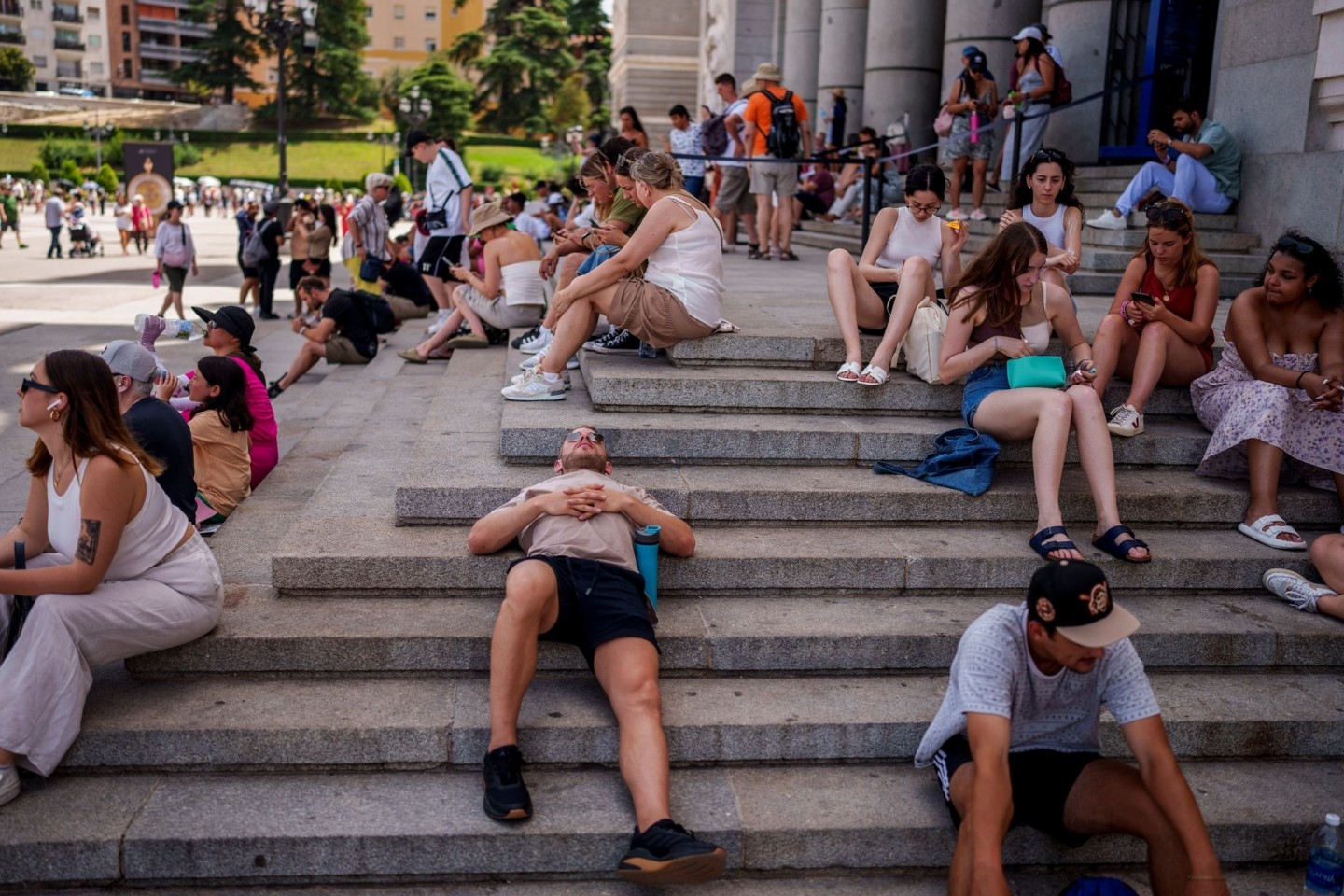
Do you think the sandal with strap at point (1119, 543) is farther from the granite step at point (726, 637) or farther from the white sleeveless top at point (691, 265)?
the white sleeveless top at point (691, 265)

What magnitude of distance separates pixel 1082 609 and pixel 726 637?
153 centimetres

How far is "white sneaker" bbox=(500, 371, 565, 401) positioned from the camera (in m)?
6.52

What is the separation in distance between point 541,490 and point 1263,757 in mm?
2968

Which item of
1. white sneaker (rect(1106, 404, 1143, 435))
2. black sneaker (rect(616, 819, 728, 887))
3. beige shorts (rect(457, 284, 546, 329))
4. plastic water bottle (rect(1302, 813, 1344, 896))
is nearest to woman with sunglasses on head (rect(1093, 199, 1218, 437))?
white sneaker (rect(1106, 404, 1143, 435))

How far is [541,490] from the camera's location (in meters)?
4.75

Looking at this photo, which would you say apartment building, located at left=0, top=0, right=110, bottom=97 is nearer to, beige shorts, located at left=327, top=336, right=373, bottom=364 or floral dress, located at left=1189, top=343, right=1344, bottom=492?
beige shorts, located at left=327, top=336, right=373, bottom=364

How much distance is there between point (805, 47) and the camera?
72.5 feet

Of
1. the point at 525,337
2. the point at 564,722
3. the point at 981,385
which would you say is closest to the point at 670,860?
the point at 564,722

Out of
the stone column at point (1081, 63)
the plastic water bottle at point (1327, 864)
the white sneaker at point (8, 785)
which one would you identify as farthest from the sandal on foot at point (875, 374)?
the stone column at point (1081, 63)

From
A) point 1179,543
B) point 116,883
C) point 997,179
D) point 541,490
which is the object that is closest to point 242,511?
point 541,490

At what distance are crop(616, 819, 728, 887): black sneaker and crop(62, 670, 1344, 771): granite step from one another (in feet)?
1.91

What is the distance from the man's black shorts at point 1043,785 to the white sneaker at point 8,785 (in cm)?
311

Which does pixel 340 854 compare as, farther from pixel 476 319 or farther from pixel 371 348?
pixel 371 348

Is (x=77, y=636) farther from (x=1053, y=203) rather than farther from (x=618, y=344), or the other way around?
(x=1053, y=203)
